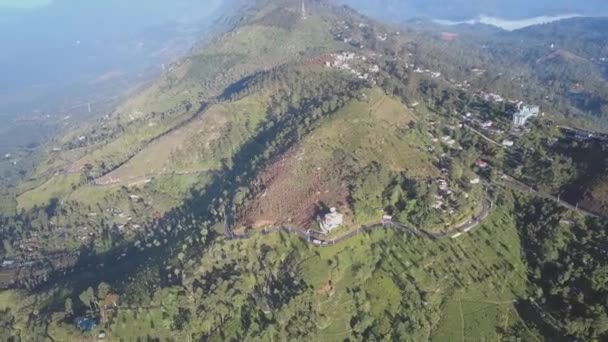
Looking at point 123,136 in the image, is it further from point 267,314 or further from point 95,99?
point 95,99

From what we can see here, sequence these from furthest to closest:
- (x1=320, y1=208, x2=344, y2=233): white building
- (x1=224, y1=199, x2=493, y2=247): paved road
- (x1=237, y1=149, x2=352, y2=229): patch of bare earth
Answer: (x1=237, y1=149, x2=352, y2=229): patch of bare earth < (x1=320, y1=208, x2=344, y2=233): white building < (x1=224, y1=199, x2=493, y2=247): paved road

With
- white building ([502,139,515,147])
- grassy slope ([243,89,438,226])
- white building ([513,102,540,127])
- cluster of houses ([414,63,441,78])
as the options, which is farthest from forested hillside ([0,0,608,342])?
cluster of houses ([414,63,441,78])

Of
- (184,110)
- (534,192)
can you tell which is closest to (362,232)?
(534,192)

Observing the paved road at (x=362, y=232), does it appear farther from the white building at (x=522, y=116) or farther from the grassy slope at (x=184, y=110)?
the grassy slope at (x=184, y=110)

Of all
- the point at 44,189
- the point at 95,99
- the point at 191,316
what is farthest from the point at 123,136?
the point at 95,99

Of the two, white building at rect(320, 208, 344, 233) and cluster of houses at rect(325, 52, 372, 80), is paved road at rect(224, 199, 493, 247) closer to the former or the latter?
white building at rect(320, 208, 344, 233)

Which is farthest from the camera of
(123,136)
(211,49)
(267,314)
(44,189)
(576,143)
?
(211,49)
